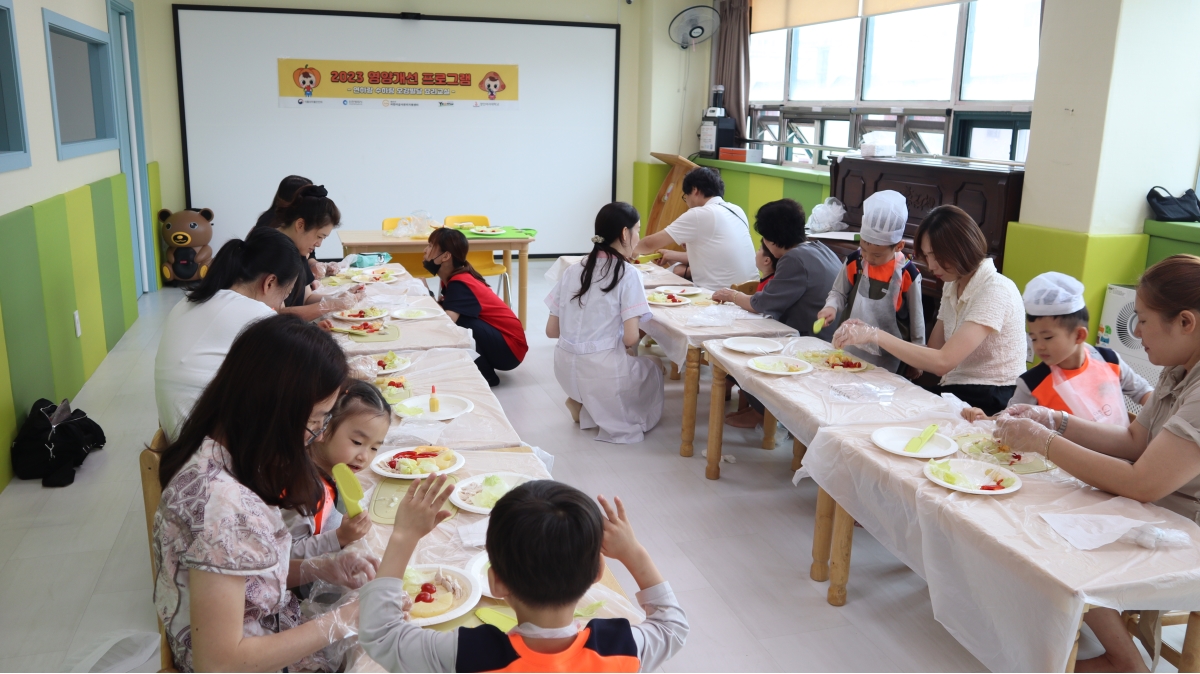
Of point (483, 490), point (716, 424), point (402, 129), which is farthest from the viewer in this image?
point (402, 129)

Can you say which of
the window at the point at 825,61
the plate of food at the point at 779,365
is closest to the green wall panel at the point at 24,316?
the plate of food at the point at 779,365

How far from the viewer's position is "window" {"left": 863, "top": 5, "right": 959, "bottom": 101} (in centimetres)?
553

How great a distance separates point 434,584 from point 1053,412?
65.1 inches

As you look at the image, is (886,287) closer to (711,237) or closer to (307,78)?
(711,237)

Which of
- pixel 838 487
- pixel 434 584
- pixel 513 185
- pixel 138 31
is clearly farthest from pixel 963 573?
pixel 138 31

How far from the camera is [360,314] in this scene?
373cm

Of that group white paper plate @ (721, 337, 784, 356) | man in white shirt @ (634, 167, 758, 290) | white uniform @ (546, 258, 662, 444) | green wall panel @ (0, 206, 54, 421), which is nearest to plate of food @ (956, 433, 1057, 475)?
white paper plate @ (721, 337, 784, 356)

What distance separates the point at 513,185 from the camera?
337 inches

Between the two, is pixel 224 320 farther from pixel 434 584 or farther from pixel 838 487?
pixel 838 487

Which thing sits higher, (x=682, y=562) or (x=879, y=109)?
(x=879, y=109)

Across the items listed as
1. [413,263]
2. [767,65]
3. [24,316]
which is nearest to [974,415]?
[24,316]

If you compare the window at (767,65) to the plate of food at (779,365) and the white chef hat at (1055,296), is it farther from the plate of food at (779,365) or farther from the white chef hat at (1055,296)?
the white chef hat at (1055,296)

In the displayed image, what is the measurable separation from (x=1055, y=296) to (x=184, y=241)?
691 cm

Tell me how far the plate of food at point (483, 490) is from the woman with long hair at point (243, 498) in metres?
0.47
